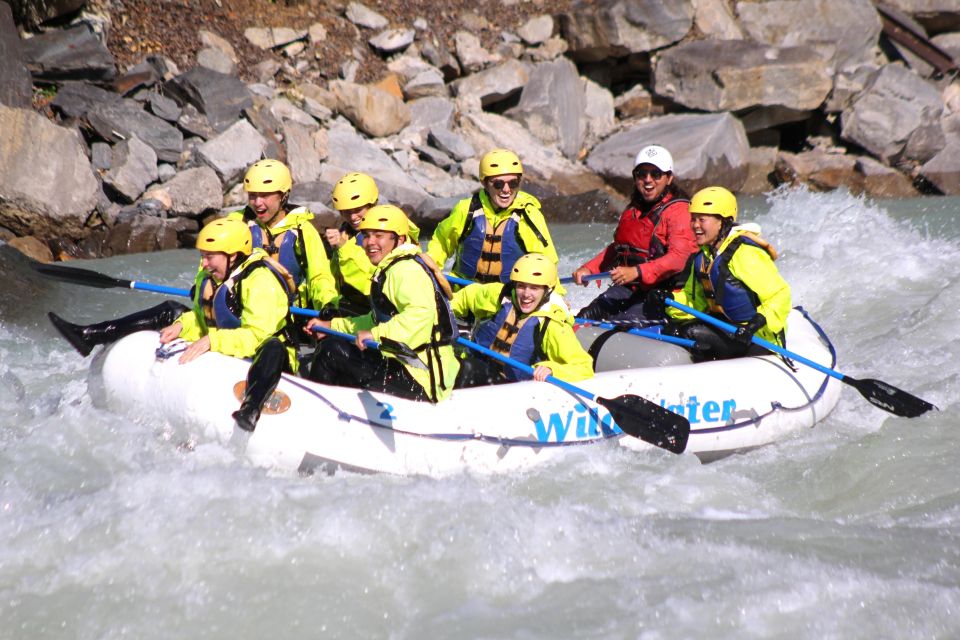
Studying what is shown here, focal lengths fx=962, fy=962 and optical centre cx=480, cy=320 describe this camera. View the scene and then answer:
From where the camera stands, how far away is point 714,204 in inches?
216

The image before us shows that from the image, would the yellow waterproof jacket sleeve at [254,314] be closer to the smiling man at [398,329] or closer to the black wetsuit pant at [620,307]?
the smiling man at [398,329]

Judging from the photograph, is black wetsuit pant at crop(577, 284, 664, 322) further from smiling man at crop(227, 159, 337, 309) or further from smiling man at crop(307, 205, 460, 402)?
smiling man at crop(227, 159, 337, 309)

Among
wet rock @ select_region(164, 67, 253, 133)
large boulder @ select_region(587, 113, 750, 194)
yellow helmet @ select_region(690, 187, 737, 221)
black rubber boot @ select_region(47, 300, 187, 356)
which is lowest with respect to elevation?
large boulder @ select_region(587, 113, 750, 194)

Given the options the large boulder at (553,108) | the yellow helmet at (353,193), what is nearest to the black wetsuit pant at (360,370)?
the yellow helmet at (353,193)

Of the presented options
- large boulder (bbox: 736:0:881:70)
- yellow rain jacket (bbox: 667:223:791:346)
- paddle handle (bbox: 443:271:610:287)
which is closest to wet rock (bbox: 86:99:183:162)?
paddle handle (bbox: 443:271:610:287)

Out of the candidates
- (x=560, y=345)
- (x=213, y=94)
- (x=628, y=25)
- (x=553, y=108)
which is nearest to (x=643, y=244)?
(x=560, y=345)

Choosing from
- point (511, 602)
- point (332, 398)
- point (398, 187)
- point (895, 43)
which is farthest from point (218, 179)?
point (895, 43)

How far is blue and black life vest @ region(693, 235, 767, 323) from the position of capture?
18.1ft

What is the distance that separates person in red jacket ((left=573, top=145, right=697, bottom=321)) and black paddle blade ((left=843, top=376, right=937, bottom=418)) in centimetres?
125

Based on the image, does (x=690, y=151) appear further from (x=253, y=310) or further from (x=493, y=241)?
(x=253, y=310)

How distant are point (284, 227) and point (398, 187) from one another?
6410mm

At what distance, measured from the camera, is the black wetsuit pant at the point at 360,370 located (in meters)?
4.88

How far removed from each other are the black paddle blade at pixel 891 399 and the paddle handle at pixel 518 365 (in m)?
1.61

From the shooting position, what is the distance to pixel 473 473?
488cm
